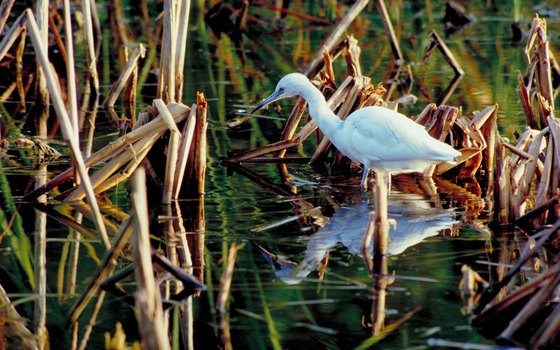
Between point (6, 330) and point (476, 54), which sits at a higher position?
point (476, 54)

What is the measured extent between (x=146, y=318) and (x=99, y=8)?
14901 millimetres

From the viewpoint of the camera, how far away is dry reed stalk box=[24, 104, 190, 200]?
6.25 metres

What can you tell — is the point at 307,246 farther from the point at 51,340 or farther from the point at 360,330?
the point at 51,340

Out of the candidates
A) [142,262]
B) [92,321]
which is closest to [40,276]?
[92,321]

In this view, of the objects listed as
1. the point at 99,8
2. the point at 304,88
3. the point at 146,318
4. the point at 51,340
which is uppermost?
the point at 99,8

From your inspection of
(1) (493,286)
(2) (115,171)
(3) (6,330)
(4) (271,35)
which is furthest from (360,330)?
(4) (271,35)

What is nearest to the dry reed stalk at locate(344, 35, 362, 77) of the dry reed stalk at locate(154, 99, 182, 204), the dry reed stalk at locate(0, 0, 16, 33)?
the dry reed stalk at locate(154, 99, 182, 204)

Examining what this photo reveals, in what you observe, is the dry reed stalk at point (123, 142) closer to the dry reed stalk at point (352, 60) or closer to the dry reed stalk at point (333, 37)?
the dry reed stalk at point (352, 60)

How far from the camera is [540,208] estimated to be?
17.7 feet

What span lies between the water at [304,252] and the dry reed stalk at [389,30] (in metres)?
1.21

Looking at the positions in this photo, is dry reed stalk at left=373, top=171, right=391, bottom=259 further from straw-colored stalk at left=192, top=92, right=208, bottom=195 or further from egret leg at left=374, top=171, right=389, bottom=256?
straw-colored stalk at left=192, top=92, right=208, bottom=195

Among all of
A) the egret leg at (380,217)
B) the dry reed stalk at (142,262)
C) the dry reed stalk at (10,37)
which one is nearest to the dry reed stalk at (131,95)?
the dry reed stalk at (10,37)

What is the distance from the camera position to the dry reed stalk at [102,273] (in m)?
4.32

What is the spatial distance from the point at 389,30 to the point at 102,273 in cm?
704
